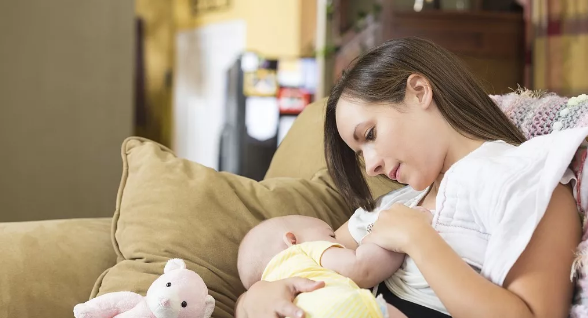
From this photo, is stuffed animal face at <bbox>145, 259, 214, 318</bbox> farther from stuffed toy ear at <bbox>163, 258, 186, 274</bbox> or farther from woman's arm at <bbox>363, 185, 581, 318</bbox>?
woman's arm at <bbox>363, 185, 581, 318</bbox>

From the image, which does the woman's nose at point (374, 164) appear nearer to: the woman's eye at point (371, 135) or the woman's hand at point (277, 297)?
the woman's eye at point (371, 135)

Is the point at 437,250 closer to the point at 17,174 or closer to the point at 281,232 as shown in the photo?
the point at 281,232

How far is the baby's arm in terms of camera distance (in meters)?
1.09

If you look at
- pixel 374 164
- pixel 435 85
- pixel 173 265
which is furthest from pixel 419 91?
pixel 173 265

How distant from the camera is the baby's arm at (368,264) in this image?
1.09 meters

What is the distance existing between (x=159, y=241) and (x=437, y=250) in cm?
65

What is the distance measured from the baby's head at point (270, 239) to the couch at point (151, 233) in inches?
2.9

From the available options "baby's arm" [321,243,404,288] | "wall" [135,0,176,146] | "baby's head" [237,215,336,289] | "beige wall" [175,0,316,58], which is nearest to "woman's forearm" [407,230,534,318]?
"baby's arm" [321,243,404,288]

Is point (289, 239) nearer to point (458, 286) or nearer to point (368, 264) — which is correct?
point (368, 264)

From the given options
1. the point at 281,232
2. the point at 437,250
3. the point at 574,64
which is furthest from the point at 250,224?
the point at 574,64

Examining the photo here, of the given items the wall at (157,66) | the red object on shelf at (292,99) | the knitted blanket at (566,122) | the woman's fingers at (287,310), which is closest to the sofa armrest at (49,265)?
the woman's fingers at (287,310)

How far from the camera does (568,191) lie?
1015 mm

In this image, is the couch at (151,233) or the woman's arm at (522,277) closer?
the woman's arm at (522,277)

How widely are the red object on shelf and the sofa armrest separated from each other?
4.18 metres
